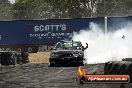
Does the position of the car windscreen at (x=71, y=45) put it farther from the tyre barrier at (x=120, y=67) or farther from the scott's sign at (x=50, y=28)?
the scott's sign at (x=50, y=28)

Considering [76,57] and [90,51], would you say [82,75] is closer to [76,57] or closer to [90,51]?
[76,57]

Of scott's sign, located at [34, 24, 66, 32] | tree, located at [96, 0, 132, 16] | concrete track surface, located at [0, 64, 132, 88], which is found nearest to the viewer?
concrete track surface, located at [0, 64, 132, 88]

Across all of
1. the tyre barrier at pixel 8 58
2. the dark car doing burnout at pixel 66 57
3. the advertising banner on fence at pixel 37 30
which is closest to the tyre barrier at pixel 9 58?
the tyre barrier at pixel 8 58

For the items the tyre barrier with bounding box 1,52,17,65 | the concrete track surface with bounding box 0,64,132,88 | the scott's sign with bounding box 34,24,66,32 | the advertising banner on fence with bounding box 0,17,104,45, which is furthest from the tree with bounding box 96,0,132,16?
the concrete track surface with bounding box 0,64,132,88

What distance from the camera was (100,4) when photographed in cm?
11431

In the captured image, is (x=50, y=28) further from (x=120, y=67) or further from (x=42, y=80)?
(x=120, y=67)

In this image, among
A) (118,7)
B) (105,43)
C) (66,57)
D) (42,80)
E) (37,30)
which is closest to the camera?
(42,80)

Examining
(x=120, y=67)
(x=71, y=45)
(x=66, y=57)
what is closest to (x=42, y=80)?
(x=120, y=67)

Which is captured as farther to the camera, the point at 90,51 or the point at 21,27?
the point at 21,27

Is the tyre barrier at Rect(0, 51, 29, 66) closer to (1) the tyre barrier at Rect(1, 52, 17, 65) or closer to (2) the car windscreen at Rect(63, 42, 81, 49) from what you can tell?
(1) the tyre barrier at Rect(1, 52, 17, 65)

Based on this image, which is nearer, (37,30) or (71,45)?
(71,45)

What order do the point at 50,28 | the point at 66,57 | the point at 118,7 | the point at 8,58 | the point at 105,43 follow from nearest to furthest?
the point at 66,57 → the point at 8,58 → the point at 105,43 → the point at 50,28 → the point at 118,7

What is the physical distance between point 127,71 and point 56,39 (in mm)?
29969

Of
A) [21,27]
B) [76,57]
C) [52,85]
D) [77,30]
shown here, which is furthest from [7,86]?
[21,27]
